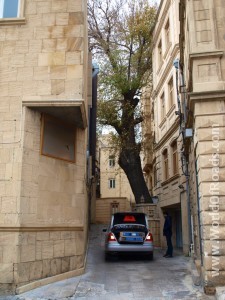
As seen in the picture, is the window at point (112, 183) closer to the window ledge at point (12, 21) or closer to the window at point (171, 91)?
the window at point (171, 91)

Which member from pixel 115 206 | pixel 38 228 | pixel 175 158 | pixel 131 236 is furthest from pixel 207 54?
pixel 115 206

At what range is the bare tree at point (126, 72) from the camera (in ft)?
70.1

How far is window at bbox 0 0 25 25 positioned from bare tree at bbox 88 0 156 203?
38.4 ft

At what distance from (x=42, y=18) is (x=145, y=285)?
310 inches

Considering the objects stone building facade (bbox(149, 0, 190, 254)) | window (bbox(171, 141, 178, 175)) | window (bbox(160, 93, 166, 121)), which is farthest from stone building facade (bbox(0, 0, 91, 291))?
window (bbox(160, 93, 166, 121))

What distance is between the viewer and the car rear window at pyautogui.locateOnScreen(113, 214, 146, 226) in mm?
14250

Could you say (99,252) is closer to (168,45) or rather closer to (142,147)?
(142,147)

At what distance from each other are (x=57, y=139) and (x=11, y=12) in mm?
3872

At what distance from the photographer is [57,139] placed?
401 inches

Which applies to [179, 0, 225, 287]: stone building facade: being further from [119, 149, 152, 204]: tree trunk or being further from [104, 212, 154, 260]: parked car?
[119, 149, 152, 204]: tree trunk

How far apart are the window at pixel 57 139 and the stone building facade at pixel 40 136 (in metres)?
0.03

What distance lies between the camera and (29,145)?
9.26 m

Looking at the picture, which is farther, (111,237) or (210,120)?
(111,237)

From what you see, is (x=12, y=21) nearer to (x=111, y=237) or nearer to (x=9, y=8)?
(x=9, y=8)
